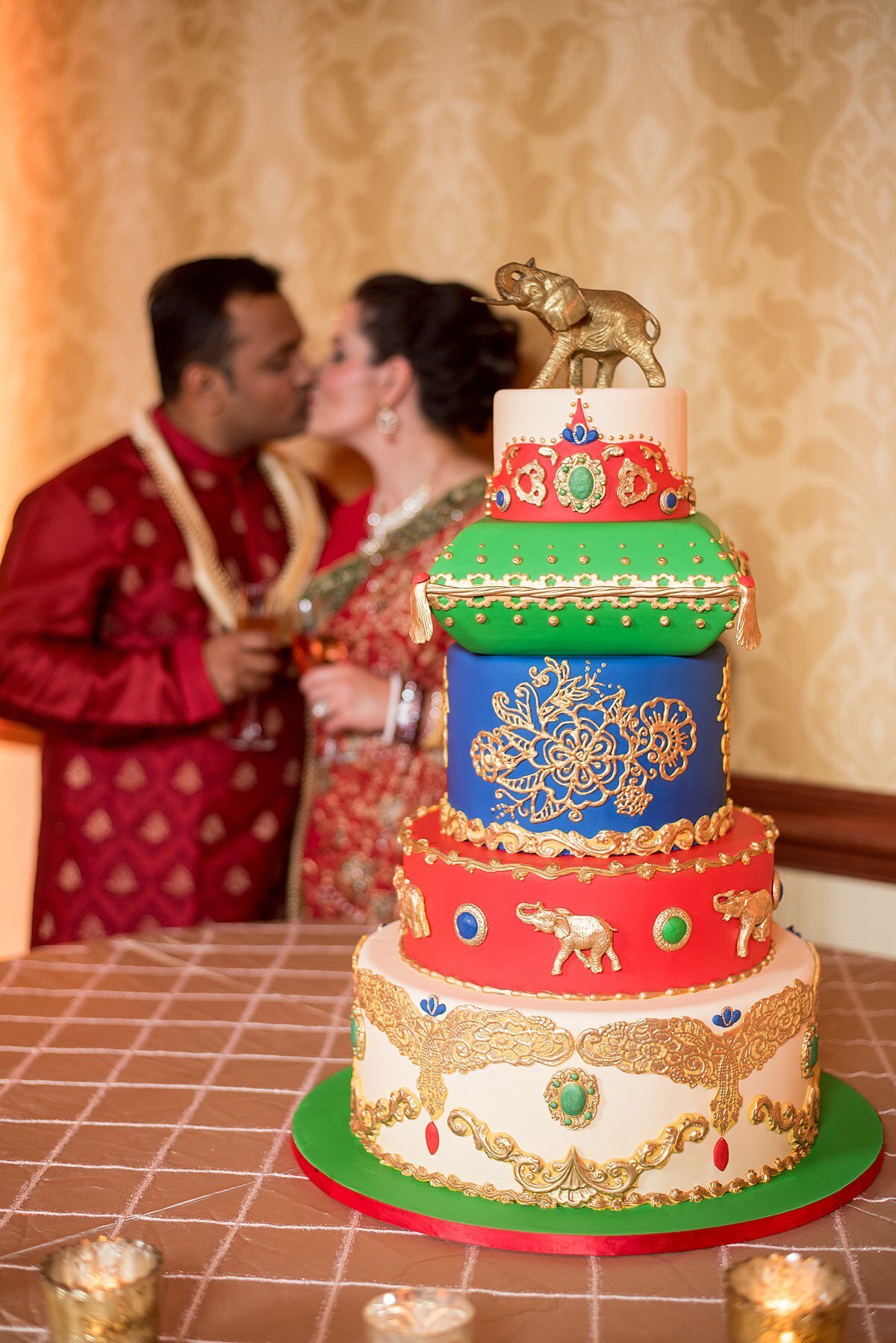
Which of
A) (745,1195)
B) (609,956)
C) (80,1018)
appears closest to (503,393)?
(609,956)

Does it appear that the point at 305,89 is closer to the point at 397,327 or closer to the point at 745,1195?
the point at 397,327

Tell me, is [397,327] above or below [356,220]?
below

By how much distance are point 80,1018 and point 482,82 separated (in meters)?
2.20

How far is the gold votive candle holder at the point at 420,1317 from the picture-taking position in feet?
4.15

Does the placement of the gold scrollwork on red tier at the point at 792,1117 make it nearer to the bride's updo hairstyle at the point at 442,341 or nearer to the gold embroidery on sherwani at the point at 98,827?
the bride's updo hairstyle at the point at 442,341

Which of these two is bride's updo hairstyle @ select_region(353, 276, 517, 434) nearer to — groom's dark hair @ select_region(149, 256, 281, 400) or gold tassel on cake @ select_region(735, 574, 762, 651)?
groom's dark hair @ select_region(149, 256, 281, 400)

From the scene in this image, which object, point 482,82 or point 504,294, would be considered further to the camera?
point 482,82

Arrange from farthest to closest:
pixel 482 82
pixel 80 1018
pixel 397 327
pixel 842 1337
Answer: pixel 482 82
pixel 397 327
pixel 80 1018
pixel 842 1337

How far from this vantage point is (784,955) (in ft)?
6.35

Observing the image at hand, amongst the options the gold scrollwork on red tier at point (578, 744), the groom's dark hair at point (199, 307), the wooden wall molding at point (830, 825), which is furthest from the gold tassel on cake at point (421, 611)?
the groom's dark hair at point (199, 307)

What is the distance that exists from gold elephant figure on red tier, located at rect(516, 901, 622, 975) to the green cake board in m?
0.29

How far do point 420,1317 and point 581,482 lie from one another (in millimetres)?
969

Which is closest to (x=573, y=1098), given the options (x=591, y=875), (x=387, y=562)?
(x=591, y=875)

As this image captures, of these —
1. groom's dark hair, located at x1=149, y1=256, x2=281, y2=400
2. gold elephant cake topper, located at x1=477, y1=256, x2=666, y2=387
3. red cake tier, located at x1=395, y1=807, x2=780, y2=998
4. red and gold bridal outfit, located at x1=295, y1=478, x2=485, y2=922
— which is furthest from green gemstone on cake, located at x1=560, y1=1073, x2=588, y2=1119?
groom's dark hair, located at x1=149, y1=256, x2=281, y2=400
